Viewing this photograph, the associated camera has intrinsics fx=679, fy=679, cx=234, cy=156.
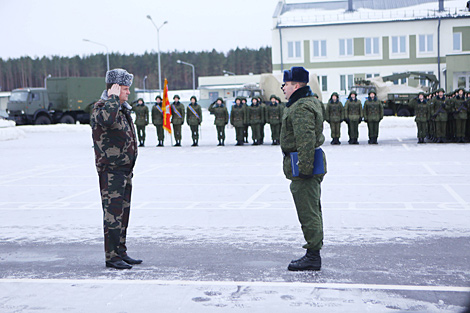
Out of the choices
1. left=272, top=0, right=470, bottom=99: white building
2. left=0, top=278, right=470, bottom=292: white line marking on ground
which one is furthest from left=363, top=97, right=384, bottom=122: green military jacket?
left=272, top=0, right=470, bottom=99: white building

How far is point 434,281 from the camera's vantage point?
5.62 meters

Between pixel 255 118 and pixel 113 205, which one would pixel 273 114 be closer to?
pixel 255 118

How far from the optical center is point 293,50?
61.4 metres

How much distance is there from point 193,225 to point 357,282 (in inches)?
136

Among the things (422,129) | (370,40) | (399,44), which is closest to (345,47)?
(370,40)

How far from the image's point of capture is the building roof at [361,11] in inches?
2362

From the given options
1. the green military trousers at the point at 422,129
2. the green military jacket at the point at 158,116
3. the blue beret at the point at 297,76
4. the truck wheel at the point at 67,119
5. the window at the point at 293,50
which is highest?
the window at the point at 293,50

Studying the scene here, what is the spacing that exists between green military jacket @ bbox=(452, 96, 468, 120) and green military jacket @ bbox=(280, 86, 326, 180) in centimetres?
1762

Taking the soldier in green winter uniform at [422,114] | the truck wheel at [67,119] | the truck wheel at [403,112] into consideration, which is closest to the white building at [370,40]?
the truck wheel at [403,112]

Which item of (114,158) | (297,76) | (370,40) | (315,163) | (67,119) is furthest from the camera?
(370,40)

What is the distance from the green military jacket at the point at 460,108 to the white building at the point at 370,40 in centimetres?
3723

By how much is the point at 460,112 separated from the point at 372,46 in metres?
39.4

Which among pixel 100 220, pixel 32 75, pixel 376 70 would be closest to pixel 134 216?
pixel 100 220

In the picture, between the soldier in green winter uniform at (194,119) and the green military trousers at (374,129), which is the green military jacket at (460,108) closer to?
the green military trousers at (374,129)
